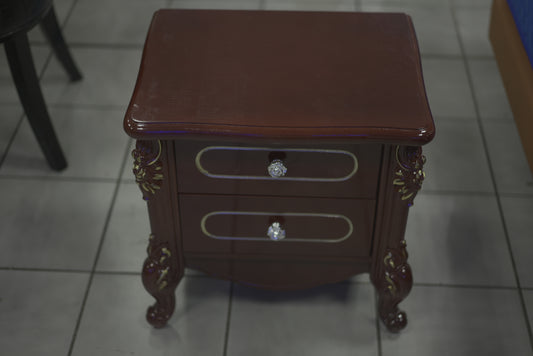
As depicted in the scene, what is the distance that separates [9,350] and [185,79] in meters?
0.93

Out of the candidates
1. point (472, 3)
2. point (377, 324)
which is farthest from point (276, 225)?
point (472, 3)

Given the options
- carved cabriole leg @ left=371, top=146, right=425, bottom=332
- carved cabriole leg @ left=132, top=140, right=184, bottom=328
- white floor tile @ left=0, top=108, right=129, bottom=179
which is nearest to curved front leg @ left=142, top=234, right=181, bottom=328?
carved cabriole leg @ left=132, top=140, right=184, bottom=328

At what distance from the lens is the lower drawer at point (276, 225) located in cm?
163

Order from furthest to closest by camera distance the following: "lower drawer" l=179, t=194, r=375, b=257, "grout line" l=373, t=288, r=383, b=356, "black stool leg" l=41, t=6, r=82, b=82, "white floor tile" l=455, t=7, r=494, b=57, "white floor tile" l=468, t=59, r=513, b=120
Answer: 1. "white floor tile" l=455, t=7, r=494, b=57
2. "white floor tile" l=468, t=59, r=513, b=120
3. "black stool leg" l=41, t=6, r=82, b=82
4. "grout line" l=373, t=288, r=383, b=356
5. "lower drawer" l=179, t=194, r=375, b=257

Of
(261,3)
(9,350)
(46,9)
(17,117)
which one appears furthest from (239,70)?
(261,3)

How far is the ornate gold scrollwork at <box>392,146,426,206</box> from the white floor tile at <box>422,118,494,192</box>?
2.55 ft

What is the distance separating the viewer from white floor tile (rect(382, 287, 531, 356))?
186 centimetres

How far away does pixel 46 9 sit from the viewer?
197cm

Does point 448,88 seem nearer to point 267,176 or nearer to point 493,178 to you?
point 493,178

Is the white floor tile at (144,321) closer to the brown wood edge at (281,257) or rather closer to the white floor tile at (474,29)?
the brown wood edge at (281,257)

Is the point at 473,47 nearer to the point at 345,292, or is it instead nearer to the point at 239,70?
the point at 345,292

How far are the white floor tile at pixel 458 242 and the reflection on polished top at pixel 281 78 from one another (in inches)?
28.4

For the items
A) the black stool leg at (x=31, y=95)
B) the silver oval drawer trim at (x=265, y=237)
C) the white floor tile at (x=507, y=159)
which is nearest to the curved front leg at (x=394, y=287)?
the silver oval drawer trim at (x=265, y=237)

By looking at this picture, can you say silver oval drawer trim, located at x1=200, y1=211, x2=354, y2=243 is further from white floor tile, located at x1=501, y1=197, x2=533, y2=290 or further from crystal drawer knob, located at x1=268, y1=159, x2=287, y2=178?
white floor tile, located at x1=501, y1=197, x2=533, y2=290
